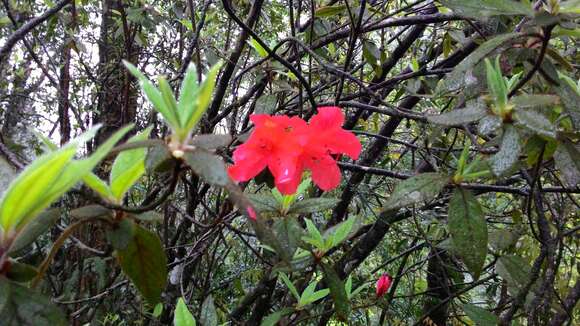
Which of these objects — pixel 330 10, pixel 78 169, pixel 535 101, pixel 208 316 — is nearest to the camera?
pixel 78 169

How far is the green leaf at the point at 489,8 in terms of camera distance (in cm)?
62

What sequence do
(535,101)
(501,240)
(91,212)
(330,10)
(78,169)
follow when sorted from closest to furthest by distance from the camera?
(78,169) → (91,212) → (535,101) → (330,10) → (501,240)

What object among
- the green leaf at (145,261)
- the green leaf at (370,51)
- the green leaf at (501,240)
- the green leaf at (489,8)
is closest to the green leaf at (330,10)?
the green leaf at (370,51)

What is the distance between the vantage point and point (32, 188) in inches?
15.0

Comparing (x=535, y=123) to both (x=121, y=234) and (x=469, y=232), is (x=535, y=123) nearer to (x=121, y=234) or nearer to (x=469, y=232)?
(x=469, y=232)

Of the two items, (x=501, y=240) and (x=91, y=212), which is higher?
(x=501, y=240)

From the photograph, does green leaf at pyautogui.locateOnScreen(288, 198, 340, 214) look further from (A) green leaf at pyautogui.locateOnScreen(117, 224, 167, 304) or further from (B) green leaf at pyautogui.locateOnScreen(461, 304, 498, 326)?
(B) green leaf at pyautogui.locateOnScreen(461, 304, 498, 326)

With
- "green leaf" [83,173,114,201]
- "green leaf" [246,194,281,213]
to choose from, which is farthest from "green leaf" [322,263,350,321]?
"green leaf" [83,173,114,201]

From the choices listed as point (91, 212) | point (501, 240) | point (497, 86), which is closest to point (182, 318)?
point (91, 212)

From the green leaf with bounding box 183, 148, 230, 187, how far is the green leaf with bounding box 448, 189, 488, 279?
0.39 m

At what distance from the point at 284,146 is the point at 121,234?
0.24m

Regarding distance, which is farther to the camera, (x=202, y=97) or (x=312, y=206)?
(x=312, y=206)

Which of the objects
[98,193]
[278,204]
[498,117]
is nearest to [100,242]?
[278,204]

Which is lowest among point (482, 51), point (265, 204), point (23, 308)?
point (23, 308)
